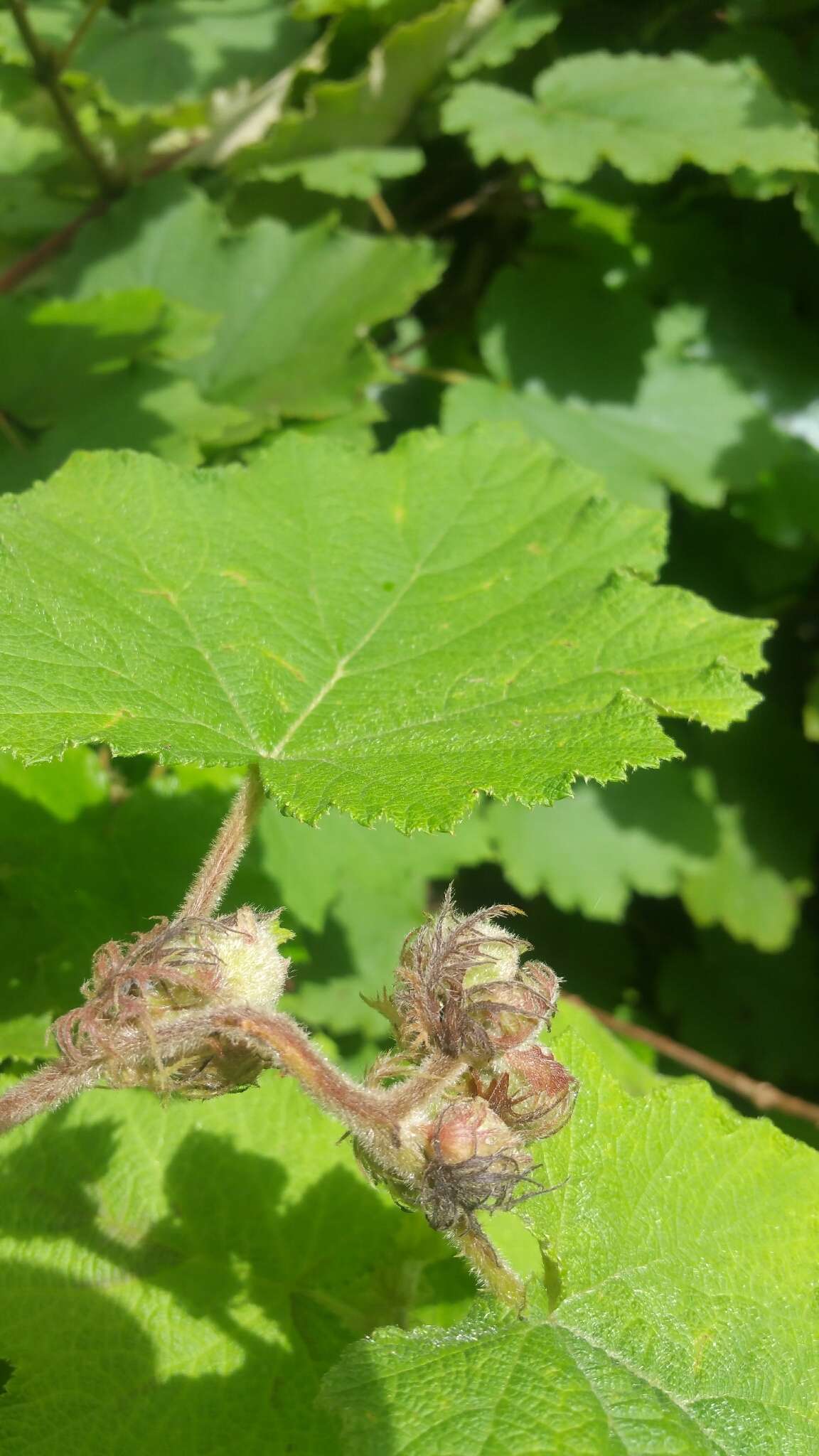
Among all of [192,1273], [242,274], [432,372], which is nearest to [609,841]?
[432,372]

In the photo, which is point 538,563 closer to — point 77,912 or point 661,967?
point 77,912

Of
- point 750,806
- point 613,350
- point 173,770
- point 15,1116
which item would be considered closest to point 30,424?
point 173,770

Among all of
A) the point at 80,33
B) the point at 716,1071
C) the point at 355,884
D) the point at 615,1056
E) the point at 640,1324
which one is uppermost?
the point at 80,33

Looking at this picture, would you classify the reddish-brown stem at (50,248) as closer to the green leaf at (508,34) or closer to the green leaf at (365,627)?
the green leaf at (508,34)

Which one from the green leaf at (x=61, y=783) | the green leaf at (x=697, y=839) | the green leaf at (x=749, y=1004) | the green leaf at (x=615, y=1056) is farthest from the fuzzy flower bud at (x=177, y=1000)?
the green leaf at (x=749, y=1004)

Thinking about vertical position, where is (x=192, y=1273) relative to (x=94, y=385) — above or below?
below

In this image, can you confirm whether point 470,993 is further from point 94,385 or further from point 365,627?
point 94,385

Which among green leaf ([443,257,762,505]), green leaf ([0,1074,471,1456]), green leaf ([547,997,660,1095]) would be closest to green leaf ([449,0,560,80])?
green leaf ([443,257,762,505])

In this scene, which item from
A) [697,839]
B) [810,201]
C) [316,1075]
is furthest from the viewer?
[697,839]
